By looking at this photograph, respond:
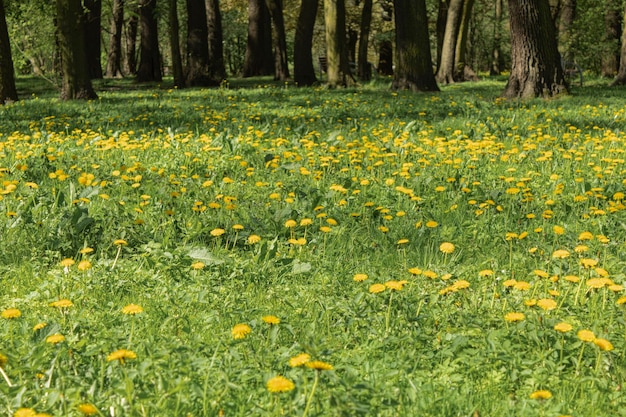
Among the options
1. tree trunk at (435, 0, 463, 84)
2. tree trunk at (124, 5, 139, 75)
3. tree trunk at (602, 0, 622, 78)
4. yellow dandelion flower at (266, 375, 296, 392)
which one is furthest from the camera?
tree trunk at (124, 5, 139, 75)

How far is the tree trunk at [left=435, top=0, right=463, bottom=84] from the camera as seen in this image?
64.6 feet

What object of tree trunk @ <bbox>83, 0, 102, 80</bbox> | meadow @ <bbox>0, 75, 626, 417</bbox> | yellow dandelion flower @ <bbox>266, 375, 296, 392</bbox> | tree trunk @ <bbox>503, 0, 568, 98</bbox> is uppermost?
tree trunk @ <bbox>83, 0, 102, 80</bbox>

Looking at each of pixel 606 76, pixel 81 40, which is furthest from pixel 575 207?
pixel 606 76

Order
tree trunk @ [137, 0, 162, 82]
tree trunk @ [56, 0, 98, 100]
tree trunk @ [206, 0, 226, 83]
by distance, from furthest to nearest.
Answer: tree trunk @ [137, 0, 162, 82]
tree trunk @ [206, 0, 226, 83]
tree trunk @ [56, 0, 98, 100]

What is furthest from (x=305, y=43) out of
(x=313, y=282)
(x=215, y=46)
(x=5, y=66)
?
(x=313, y=282)

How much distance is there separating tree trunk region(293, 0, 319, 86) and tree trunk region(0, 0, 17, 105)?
7.03m

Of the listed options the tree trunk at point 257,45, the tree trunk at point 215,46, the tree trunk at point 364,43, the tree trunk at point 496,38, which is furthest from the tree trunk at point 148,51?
the tree trunk at point 496,38

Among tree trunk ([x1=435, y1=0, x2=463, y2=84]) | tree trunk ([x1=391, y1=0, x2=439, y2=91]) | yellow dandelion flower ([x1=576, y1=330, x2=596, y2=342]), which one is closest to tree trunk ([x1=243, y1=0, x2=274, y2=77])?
tree trunk ([x1=435, y1=0, x2=463, y2=84])

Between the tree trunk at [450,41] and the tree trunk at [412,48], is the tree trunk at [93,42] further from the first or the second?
the tree trunk at [412,48]

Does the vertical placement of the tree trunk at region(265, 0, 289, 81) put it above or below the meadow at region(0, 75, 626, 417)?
above

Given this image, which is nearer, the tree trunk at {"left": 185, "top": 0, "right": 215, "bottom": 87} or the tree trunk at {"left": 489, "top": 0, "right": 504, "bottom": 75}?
the tree trunk at {"left": 185, "top": 0, "right": 215, "bottom": 87}

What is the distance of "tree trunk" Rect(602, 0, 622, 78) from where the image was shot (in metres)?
22.9

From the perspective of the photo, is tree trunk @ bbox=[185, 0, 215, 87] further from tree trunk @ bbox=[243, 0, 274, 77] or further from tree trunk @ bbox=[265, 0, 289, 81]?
tree trunk @ bbox=[243, 0, 274, 77]

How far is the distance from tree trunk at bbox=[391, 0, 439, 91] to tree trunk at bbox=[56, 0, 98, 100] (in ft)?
21.2
